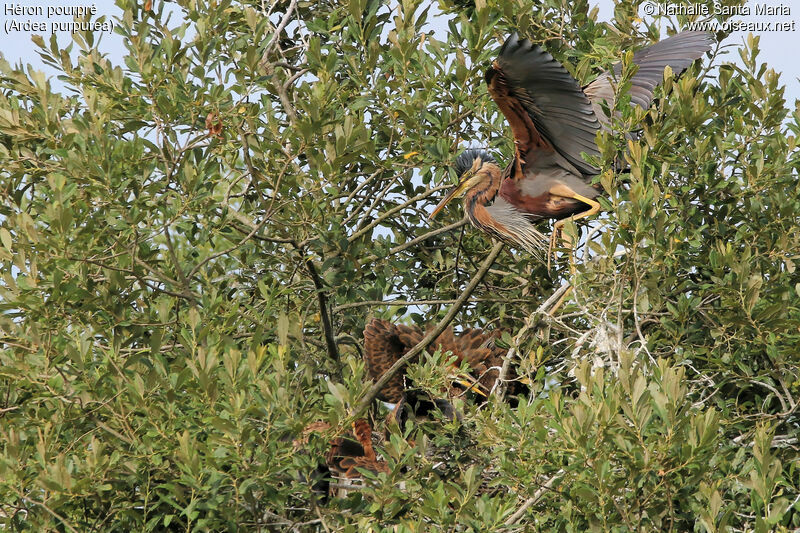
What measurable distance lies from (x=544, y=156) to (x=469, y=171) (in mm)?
452

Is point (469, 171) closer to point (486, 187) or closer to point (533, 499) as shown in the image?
point (486, 187)

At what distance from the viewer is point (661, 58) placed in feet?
18.1

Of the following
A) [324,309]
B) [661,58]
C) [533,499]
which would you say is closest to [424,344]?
[324,309]

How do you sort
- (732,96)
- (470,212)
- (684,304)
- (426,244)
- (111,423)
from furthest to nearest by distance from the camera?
(426,244), (470,212), (732,96), (684,304), (111,423)

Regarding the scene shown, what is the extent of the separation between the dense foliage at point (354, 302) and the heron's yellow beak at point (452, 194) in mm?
205

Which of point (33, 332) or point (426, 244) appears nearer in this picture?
point (33, 332)

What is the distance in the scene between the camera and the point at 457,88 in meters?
5.19

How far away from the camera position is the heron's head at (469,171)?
5633 millimetres

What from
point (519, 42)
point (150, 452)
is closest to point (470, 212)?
point (519, 42)

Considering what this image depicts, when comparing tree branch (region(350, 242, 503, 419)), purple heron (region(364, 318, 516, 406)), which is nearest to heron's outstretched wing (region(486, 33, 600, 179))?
tree branch (region(350, 242, 503, 419))

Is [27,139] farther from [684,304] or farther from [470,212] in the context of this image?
[684,304]

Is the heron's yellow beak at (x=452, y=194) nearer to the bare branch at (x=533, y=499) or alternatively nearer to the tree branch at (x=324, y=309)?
the tree branch at (x=324, y=309)

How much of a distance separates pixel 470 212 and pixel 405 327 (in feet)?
2.32

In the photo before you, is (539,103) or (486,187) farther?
(486,187)
